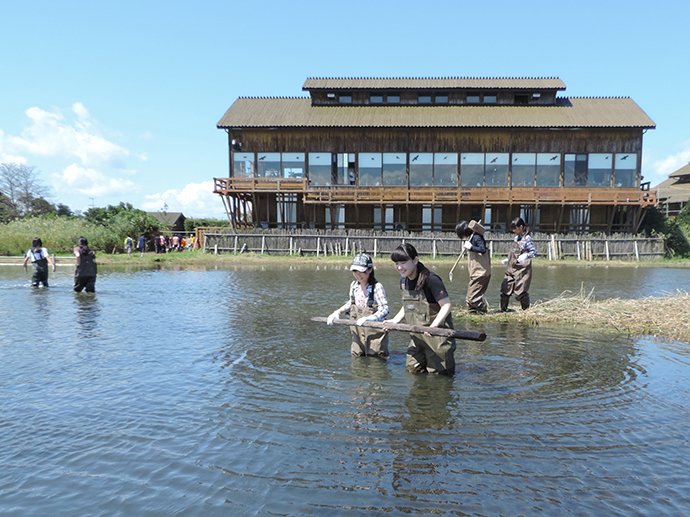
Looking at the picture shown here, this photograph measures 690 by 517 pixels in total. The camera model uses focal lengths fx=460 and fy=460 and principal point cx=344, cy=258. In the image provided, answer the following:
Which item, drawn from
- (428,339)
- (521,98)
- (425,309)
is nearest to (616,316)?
(428,339)

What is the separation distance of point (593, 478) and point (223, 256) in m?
27.3

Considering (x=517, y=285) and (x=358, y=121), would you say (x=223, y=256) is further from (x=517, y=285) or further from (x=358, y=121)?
(x=517, y=285)

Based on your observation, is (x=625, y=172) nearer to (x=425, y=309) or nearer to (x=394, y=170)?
(x=394, y=170)

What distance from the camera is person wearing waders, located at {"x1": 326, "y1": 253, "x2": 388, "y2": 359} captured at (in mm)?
6309

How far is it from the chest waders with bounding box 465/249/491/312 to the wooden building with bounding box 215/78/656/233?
2145 centimetres

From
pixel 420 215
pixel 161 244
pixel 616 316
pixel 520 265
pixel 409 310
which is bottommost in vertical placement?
pixel 616 316

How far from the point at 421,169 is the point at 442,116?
4.17 meters

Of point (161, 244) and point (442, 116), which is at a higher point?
point (442, 116)

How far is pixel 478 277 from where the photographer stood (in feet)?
33.1

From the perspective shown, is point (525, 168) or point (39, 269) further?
point (525, 168)

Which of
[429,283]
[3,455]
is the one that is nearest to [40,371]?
[3,455]

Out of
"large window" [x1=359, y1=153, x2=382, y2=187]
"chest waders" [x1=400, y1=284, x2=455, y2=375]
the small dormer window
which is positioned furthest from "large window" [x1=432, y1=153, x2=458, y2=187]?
"chest waders" [x1=400, y1=284, x2=455, y2=375]

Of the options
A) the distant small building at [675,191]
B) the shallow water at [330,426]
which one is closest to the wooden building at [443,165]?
the distant small building at [675,191]

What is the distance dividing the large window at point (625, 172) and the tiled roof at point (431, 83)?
6.92m
